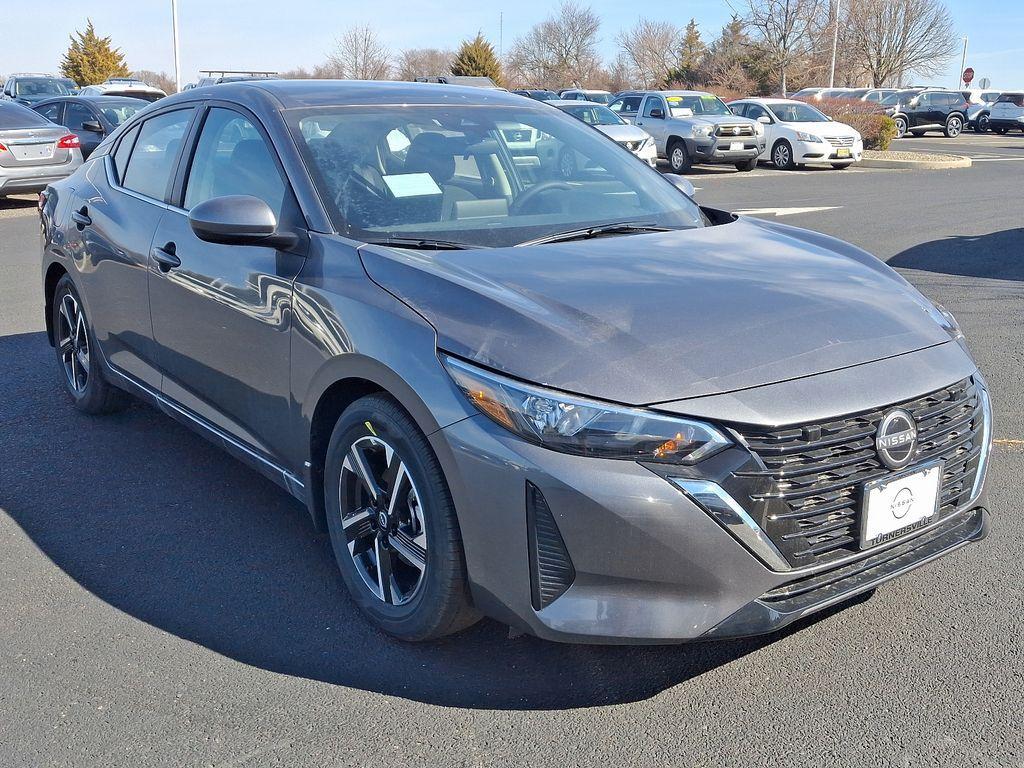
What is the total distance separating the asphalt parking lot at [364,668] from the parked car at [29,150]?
11.2 metres

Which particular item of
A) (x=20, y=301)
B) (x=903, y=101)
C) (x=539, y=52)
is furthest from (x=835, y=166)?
(x=539, y=52)

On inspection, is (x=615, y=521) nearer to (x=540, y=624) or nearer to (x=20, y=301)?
(x=540, y=624)

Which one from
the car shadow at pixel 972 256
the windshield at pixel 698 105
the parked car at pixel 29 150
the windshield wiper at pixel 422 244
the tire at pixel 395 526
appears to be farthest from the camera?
the windshield at pixel 698 105

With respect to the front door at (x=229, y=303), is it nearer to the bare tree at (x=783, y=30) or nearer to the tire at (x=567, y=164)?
the tire at (x=567, y=164)

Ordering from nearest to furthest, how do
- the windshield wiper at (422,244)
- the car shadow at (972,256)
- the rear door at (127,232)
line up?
the windshield wiper at (422,244) → the rear door at (127,232) → the car shadow at (972,256)

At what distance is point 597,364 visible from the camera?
2727 millimetres

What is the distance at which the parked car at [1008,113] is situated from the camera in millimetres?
43594

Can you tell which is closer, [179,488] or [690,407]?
[690,407]

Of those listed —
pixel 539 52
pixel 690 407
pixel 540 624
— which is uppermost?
pixel 539 52

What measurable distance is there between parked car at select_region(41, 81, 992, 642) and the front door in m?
0.01

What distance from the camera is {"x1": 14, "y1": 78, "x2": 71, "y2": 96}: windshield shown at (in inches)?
1174

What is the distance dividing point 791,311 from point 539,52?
84120 millimetres

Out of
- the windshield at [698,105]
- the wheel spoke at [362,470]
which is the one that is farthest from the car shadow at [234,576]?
the windshield at [698,105]

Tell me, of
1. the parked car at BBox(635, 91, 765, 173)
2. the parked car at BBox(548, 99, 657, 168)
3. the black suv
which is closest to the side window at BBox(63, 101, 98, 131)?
the parked car at BBox(548, 99, 657, 168)
